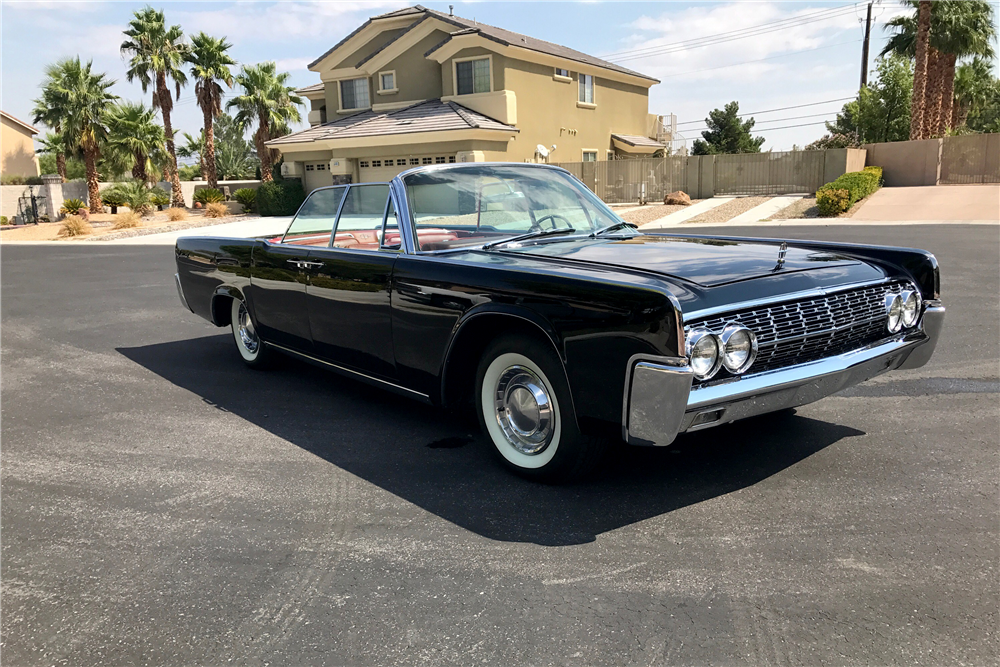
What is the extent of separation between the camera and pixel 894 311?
4.10 metres

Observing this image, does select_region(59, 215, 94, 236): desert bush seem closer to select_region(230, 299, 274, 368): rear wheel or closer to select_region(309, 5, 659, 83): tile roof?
select_region(309, 5, 659, 83): tile roof

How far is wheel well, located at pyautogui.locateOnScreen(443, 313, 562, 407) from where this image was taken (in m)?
3.83

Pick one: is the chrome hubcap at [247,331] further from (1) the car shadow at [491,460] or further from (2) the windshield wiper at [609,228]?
(2) the windshield wiper at [609,228]

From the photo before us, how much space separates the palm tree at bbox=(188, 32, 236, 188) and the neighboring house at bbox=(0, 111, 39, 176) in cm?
1839

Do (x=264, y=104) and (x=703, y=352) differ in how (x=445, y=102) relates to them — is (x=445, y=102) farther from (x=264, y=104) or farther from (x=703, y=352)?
(x=703, y=352)

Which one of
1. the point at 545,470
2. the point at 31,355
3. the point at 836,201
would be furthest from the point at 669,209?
the point at 545,470

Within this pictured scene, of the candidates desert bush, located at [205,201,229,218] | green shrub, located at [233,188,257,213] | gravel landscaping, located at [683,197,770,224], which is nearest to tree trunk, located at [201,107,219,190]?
green shrub, located at [233,188,257,213]

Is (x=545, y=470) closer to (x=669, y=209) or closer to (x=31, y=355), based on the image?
(x=31, y=355)

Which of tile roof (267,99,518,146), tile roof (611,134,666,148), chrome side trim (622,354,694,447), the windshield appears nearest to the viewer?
chrome side trim (622,354,694,447)

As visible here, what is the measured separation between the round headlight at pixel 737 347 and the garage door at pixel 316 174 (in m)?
31.8

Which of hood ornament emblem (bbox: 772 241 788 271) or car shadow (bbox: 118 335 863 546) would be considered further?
hood ornament emblem (bbox: 772 241 788 271)

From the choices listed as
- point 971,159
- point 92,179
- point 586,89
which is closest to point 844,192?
point 971,159

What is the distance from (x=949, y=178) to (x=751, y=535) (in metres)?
32.2

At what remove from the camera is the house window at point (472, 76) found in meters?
30.9
